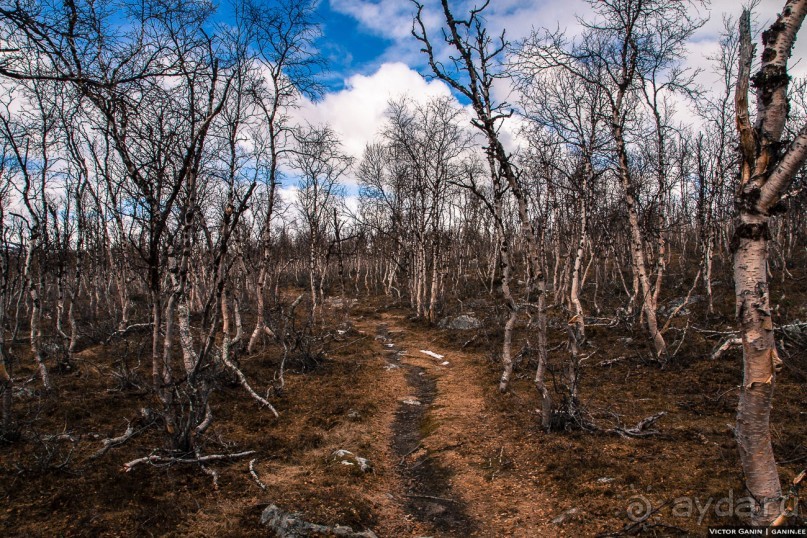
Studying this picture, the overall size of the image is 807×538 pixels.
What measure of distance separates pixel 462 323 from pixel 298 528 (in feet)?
49.0

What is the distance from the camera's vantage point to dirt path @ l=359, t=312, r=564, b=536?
5246 mm

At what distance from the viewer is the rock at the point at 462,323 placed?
1861 centimetres

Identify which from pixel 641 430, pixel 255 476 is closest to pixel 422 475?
pixel 255 476

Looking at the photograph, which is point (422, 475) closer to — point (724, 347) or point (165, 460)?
point (165, 460)

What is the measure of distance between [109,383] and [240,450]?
18.2 ft

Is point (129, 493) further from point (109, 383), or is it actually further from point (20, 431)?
point (109, 383)

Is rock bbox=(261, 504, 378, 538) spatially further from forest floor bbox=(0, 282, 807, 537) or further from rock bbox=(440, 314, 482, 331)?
rock bbox=(440, 314, 482, 331)

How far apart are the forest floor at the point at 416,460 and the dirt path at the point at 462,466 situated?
1.2 inches

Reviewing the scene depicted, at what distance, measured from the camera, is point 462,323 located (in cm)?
1908

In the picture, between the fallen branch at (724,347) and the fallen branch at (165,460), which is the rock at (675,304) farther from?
the fallen branch at (165,460)

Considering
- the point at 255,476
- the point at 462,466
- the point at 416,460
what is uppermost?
the point at 255,476

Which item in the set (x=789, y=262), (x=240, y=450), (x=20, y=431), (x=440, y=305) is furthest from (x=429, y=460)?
(x=789, y=262)

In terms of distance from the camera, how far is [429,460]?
7.09 metres

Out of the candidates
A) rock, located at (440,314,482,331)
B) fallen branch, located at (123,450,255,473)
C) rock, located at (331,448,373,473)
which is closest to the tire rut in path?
rock, located at (331,448,373,473)
